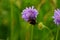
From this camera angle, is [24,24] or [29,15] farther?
[24,24]

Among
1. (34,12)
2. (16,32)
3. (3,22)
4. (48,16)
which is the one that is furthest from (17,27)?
(34,12)

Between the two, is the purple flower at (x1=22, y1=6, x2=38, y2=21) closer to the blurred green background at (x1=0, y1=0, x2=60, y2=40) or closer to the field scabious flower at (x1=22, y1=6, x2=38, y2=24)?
the field scabious flower at (x1=22, y1=6, x2=38, y2=24)

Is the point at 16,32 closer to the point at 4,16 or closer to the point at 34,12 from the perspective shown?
the point at 4,16

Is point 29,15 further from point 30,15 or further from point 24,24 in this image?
point 24,24

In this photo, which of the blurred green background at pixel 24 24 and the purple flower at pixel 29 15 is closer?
the purple flower at pixel 29 15

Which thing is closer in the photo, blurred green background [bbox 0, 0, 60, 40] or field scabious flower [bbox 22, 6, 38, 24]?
field scabious flower [bbox 22, 6, 38, 24]

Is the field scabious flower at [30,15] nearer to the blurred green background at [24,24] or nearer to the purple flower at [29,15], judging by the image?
the purple flower at [29,15]

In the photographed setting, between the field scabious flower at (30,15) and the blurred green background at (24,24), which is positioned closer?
the field scabious flower at (30,15)

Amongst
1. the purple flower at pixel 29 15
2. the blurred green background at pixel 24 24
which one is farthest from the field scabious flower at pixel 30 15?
the blurred green background at pixel 24 24

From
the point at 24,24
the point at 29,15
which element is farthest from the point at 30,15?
the point at 24,24

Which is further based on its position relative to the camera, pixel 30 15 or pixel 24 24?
pixel 24 24

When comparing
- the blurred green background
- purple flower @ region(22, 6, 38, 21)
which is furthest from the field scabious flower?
the blurred green background
